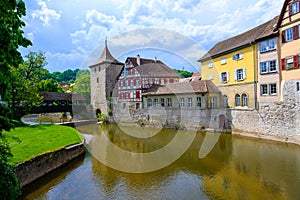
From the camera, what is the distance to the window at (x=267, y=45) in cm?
1565

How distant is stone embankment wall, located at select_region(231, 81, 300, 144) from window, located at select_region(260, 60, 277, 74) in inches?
68.8

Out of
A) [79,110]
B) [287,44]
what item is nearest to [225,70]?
[287,44]

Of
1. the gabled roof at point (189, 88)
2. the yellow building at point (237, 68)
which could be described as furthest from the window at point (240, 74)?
the gabled roof at point (189, 88)

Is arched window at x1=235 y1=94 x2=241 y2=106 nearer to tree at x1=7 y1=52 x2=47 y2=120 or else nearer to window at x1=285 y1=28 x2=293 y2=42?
window at x1=285 y1=28 x2=293 y2=42

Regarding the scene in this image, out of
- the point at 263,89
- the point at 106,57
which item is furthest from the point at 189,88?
the point at 106,57

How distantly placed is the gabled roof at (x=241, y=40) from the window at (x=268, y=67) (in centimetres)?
206

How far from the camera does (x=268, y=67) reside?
52.8ft

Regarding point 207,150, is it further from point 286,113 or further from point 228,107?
point 228,107

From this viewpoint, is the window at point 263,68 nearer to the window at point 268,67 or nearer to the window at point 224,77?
the window at point 268,67

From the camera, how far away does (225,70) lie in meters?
20.2

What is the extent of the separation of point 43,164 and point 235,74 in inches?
654

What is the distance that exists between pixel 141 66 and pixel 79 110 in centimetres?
1238

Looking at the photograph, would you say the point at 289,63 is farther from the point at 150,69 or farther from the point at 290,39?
the point at 150,69

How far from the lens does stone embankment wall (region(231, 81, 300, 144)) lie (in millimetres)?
13844
